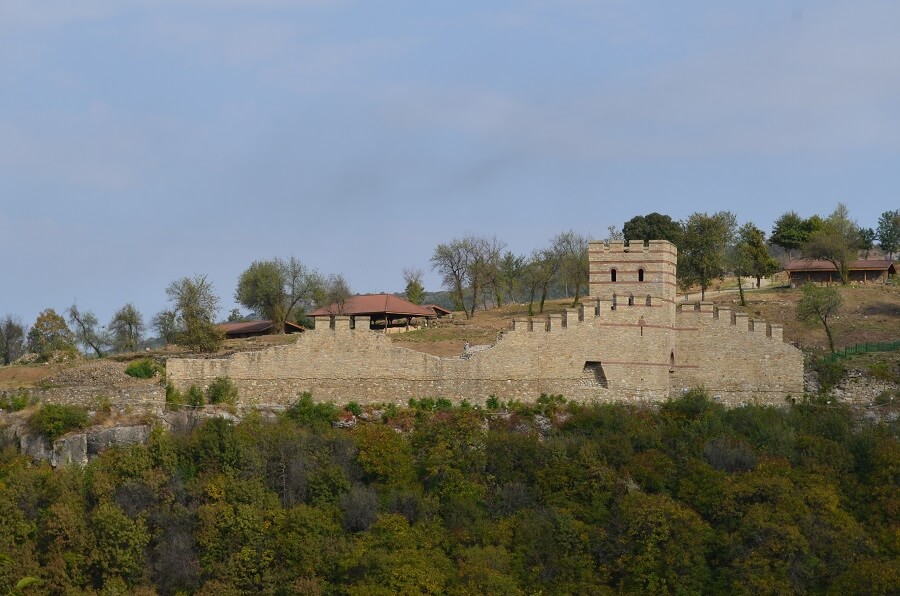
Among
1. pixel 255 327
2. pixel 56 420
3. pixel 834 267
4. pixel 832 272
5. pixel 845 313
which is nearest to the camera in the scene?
pixel 56 420

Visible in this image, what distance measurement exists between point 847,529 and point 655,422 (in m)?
6.74

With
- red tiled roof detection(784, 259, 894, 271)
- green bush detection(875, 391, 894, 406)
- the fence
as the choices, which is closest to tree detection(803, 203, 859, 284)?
red tiled roof detection(784, 259, 894, 271)

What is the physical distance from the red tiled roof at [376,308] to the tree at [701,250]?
1077cm

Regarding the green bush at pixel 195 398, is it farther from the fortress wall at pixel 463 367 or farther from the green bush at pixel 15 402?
the green bush at pixel 15 402

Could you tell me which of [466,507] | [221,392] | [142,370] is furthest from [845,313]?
[142,370]

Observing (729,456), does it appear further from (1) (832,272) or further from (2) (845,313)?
(1) (832,272)

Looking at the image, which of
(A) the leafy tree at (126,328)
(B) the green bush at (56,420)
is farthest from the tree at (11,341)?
(B) the green bush at (56,420)

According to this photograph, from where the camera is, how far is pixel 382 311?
183 feet

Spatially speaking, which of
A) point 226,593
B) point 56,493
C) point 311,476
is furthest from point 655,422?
point 56,493

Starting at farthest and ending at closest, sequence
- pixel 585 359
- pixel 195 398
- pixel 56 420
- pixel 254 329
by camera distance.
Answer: pixel 254 329 < pixel 585 359 < pixel 195 398 < pixel 56 420

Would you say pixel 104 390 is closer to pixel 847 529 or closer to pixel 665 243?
pixel 665 243

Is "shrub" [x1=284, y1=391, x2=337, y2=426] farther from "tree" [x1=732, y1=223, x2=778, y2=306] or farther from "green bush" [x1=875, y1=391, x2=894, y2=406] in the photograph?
"tree" [x1=732, y1=223, x2=778, y2=306]

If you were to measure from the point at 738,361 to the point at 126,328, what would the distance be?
35.4 meters

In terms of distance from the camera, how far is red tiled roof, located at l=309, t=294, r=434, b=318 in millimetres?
56031
